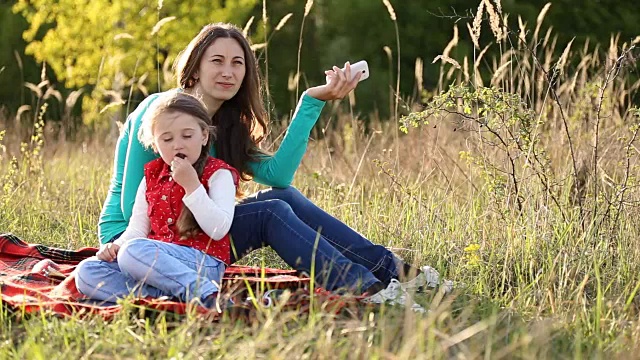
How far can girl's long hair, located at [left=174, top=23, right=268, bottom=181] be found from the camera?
375 cm

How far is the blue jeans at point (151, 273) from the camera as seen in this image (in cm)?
308

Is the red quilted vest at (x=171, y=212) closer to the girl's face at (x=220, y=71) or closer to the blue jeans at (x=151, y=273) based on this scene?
the blue jeans at (x=151, y=273)

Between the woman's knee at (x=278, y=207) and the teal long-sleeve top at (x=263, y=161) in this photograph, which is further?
the teal long-sleeve top at (x=263, y=161)

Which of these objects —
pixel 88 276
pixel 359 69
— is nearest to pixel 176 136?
pixel 88 276

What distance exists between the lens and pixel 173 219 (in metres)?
3.32

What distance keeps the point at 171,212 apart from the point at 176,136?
0.81 ft

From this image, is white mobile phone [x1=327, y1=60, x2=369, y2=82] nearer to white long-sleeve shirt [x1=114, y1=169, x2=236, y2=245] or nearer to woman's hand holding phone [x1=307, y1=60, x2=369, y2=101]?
woman's hand holding phone [x1=307, y1=60, x2=369, y2=101]

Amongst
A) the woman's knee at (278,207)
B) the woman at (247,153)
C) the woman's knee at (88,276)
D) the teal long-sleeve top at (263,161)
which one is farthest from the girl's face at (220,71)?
the woman's knee at (88,276)

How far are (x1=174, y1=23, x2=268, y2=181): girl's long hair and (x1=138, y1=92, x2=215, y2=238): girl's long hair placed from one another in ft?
1.04

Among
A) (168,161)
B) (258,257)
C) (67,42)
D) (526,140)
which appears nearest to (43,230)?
(258,257)

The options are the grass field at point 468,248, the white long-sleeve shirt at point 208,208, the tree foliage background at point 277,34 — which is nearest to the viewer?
the grass field at point 468,248

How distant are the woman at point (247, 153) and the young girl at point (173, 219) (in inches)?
4.3

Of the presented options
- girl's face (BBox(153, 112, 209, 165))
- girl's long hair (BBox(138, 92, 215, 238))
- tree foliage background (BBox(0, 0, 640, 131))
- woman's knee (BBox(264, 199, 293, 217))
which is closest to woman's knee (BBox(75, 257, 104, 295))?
girl's long hair (BBox(138, 92, 215, 238))

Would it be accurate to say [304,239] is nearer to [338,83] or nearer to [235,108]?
[338,83]
